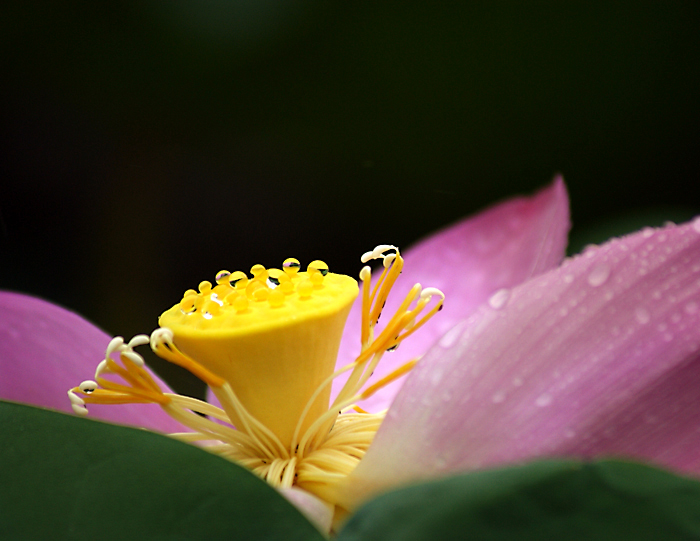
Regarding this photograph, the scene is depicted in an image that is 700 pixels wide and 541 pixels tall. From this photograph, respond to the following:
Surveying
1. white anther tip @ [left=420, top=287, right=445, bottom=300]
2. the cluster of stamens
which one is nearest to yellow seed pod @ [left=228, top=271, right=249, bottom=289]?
the cluster of stamens

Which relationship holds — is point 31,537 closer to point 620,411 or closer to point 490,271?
point 620,411

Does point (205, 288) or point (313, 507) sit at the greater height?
point (205, 288)

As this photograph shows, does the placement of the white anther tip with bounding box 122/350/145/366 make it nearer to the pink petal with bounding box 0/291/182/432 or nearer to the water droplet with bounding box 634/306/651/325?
the pink petal with bounding box 0/291/182/432

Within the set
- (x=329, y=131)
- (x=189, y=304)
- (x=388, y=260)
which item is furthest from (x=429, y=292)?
(x=329, y=131)

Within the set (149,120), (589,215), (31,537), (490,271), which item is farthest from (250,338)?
(589,215)

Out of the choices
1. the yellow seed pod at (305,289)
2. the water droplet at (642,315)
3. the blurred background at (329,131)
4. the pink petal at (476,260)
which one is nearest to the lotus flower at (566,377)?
the water droplet at (642,315)

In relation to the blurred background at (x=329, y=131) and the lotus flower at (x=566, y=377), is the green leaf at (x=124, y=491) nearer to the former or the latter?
the lotus flower at (x=566, y=377)

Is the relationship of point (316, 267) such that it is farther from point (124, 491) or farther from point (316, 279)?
point (124, 491)
